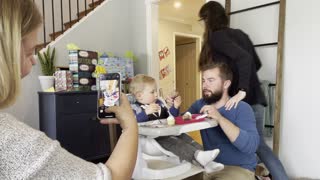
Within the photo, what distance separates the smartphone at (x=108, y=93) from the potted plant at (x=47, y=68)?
Answer: 2107 millimetres

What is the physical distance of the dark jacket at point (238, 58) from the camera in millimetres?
1859

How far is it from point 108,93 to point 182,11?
4771 mm

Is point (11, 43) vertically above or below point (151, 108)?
above

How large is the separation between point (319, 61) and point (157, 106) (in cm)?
123

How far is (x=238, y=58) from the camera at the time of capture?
6.12 ft

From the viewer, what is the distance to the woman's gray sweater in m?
0.38

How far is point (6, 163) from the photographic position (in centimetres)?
38

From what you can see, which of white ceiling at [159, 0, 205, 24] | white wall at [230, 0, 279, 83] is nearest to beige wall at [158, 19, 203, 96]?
white ceiling at [159, 0, 205, 24]

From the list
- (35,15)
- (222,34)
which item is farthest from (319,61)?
(35,15)

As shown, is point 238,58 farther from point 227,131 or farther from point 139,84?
point 227,131

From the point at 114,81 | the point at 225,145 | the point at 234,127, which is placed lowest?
the point at 225,145

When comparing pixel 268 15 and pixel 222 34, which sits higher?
pixel 268 15

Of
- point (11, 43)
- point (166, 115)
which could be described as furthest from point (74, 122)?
point (11, 43)

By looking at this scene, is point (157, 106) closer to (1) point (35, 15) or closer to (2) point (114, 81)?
(2) point (114, 81)
